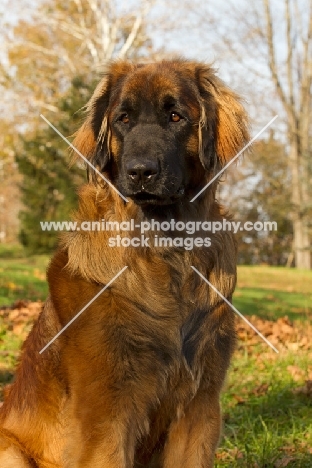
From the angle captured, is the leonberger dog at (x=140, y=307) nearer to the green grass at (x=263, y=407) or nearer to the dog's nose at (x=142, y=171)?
the dog's nose at (x=142, y=171)

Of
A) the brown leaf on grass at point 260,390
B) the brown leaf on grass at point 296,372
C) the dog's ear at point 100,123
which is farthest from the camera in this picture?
the brown leaf on grass at point 296,372

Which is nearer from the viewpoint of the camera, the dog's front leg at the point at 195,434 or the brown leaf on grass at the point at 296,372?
the dog's front leg at the point at 195,434

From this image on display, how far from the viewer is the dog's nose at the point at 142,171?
10.2 feet

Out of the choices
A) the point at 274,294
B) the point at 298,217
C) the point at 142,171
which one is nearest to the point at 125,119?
the point at 142,171

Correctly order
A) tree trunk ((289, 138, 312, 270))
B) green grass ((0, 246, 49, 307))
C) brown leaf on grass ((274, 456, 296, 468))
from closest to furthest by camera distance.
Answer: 1. brown leaf on grass ((274, 456, 296, 468))
2. green grass ((0, 246, 49, 307))
3. tree trunk ((289, 138, 312, 270))

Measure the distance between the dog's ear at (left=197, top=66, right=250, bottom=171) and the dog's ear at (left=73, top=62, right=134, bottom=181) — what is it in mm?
477

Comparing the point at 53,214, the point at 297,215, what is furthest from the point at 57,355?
the point at 297,215

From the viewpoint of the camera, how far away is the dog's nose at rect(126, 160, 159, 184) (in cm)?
311

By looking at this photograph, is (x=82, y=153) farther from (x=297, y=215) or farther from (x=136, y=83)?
(x=297, y=215)

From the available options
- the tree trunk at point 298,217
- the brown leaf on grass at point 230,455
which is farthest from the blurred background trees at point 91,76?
the brown leaf on grass at point 230,455

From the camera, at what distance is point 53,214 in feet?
72.4

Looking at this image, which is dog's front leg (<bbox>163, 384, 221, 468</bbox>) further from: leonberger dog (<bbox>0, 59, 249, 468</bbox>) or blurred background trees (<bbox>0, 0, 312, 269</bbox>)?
blurred background trees (<bbox>0, 0, 312, 269</bbox>)

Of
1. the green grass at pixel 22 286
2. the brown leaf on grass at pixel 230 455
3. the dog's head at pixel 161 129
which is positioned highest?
the dog's head at pixel 161 129

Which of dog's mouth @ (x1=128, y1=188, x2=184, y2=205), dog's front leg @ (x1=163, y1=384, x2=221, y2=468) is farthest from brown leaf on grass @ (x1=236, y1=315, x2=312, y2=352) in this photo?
dog's mouth @ (x1=128, y1=188, x2=184, y2=205)
